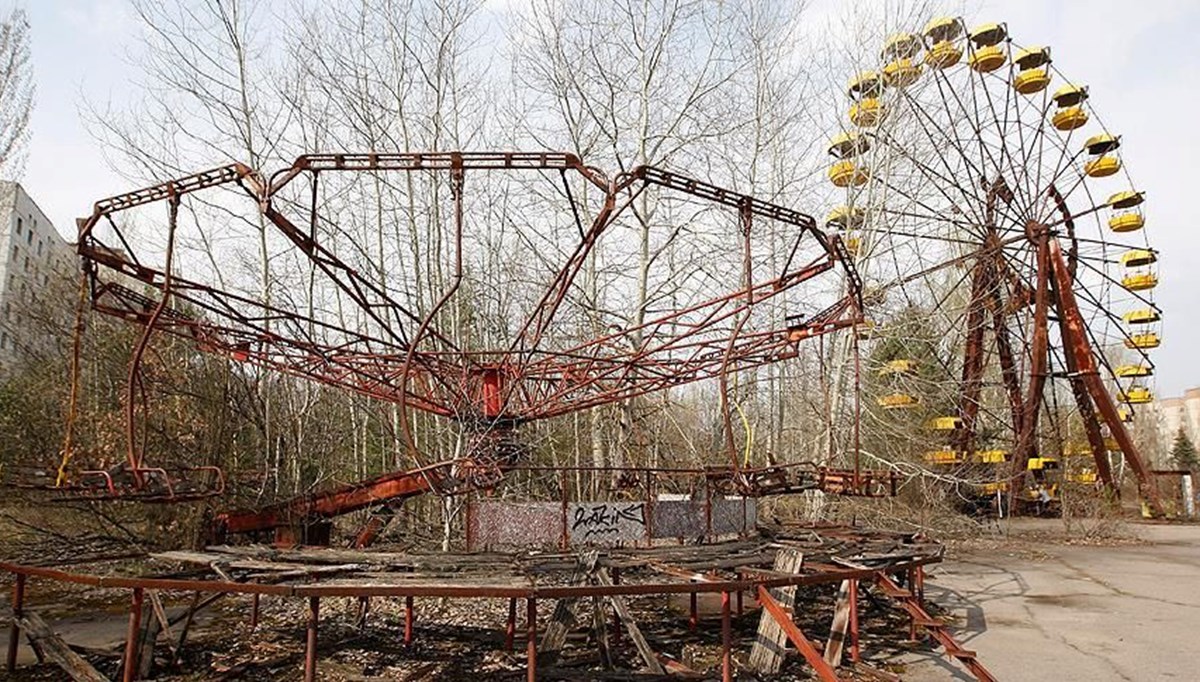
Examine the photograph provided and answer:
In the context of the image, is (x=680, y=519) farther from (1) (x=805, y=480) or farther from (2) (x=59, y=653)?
(2) (x=59, y=653)

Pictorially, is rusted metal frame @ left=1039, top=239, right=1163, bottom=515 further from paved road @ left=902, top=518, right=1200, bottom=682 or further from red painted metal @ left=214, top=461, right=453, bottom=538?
red painted metal @ left=214, top=461, right=453, bottom=538

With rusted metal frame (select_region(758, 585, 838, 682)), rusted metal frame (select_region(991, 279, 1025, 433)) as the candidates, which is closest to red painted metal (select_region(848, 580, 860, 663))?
rusted metal frame (select_region(758, 585, 838, 682))

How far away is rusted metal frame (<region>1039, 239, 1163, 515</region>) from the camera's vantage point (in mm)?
23141

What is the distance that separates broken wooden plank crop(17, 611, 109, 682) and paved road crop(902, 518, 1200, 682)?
802cm

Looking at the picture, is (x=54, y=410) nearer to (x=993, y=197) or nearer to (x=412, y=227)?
(x=412, y=227)

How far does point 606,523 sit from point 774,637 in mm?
2129

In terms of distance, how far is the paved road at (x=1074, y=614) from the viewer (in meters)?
8.30

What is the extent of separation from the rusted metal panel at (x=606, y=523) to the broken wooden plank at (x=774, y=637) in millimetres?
1526

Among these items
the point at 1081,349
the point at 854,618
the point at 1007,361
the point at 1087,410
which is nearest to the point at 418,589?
the point at 854,618

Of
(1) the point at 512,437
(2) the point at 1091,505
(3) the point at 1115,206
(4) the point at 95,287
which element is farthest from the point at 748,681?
(3) the point at 1115,206

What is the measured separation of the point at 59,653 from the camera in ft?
23.4

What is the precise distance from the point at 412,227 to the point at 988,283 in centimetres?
1865

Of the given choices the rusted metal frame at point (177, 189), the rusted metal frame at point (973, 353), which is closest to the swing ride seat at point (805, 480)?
the rusted metal frame at point (177, 189)

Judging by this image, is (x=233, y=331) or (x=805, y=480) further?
(x=805, y=480)
